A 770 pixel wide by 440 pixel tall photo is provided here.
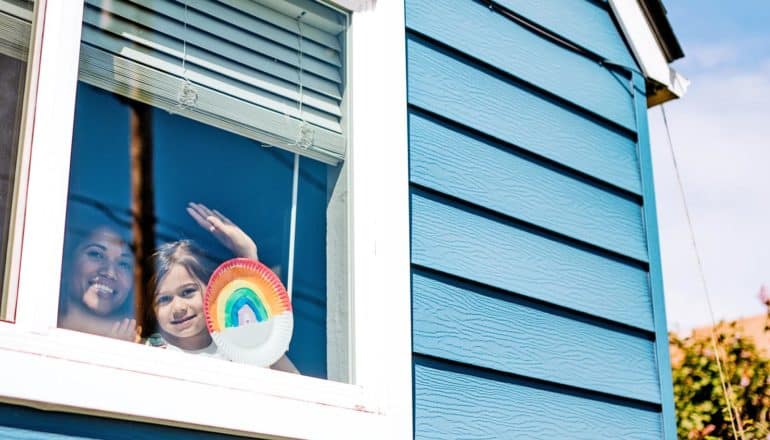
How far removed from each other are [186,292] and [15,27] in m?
0.54

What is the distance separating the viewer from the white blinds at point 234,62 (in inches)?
75.9

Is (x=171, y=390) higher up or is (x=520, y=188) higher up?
(x=520, y=188)

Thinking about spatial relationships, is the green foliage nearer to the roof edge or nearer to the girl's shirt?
the roof edge

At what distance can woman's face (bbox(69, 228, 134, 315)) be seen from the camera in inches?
69.8

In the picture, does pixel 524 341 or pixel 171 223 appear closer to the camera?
pixel 171 223

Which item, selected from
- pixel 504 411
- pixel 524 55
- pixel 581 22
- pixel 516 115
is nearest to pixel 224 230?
pixel 504 411

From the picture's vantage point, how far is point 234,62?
2119 millimetres

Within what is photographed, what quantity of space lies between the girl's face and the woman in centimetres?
7

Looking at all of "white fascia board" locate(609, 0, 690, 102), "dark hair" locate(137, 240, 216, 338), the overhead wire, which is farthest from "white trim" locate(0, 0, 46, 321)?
"white fascia board" locate(609, 0, 690, 102)

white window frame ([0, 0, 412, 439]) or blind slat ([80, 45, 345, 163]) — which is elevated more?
blind slat ([80, 45, 345, 163])

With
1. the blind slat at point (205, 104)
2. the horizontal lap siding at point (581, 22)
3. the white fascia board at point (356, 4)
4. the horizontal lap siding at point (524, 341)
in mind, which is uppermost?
the horizontal lap siding at point (581, 22)

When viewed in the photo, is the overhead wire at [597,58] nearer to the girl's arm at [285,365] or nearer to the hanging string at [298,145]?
the hanging string at [298,145]

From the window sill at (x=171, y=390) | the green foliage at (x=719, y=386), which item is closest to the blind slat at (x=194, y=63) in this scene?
the window sill at (x=171, y=390)

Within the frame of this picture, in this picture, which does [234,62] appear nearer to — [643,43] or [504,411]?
[504,411]
